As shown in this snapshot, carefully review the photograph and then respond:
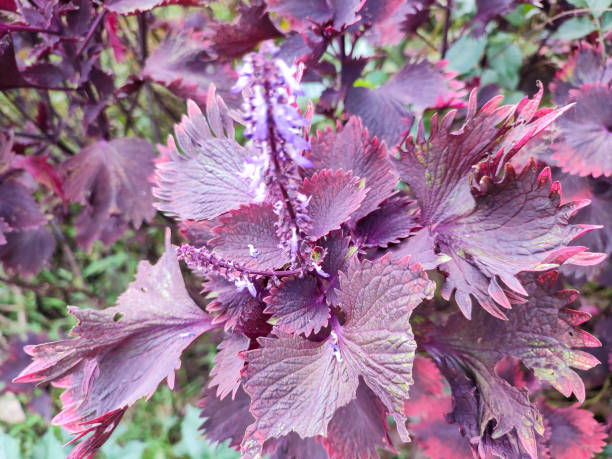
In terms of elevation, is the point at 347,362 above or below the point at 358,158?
below

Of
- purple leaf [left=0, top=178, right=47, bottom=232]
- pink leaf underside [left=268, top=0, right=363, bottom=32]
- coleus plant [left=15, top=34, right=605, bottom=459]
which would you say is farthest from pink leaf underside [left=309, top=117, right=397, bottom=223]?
purple leaf [left=0, top=178, right=47, bottom=232]

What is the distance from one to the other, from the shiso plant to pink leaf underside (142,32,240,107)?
86mm

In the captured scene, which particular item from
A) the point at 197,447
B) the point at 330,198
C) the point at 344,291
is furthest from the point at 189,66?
the point at 197,447

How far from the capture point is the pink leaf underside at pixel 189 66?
3.14 ft

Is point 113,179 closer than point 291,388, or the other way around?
point 291,388

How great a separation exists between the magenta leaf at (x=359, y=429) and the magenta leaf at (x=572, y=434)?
1.18 ft

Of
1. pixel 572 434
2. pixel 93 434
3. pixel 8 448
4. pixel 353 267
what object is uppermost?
pixel 353 267

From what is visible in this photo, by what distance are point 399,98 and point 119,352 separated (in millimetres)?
641

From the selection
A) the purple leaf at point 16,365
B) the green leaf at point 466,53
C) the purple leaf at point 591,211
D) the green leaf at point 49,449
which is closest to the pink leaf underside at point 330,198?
the purple leaf at point 591,211

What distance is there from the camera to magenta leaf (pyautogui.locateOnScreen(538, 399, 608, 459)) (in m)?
0.83

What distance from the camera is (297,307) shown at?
0.61 meters

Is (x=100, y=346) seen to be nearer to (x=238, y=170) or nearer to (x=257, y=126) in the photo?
(x=238, y=170)

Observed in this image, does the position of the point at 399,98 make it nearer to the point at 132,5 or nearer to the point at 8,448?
the point at 132,5

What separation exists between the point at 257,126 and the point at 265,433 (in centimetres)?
33
